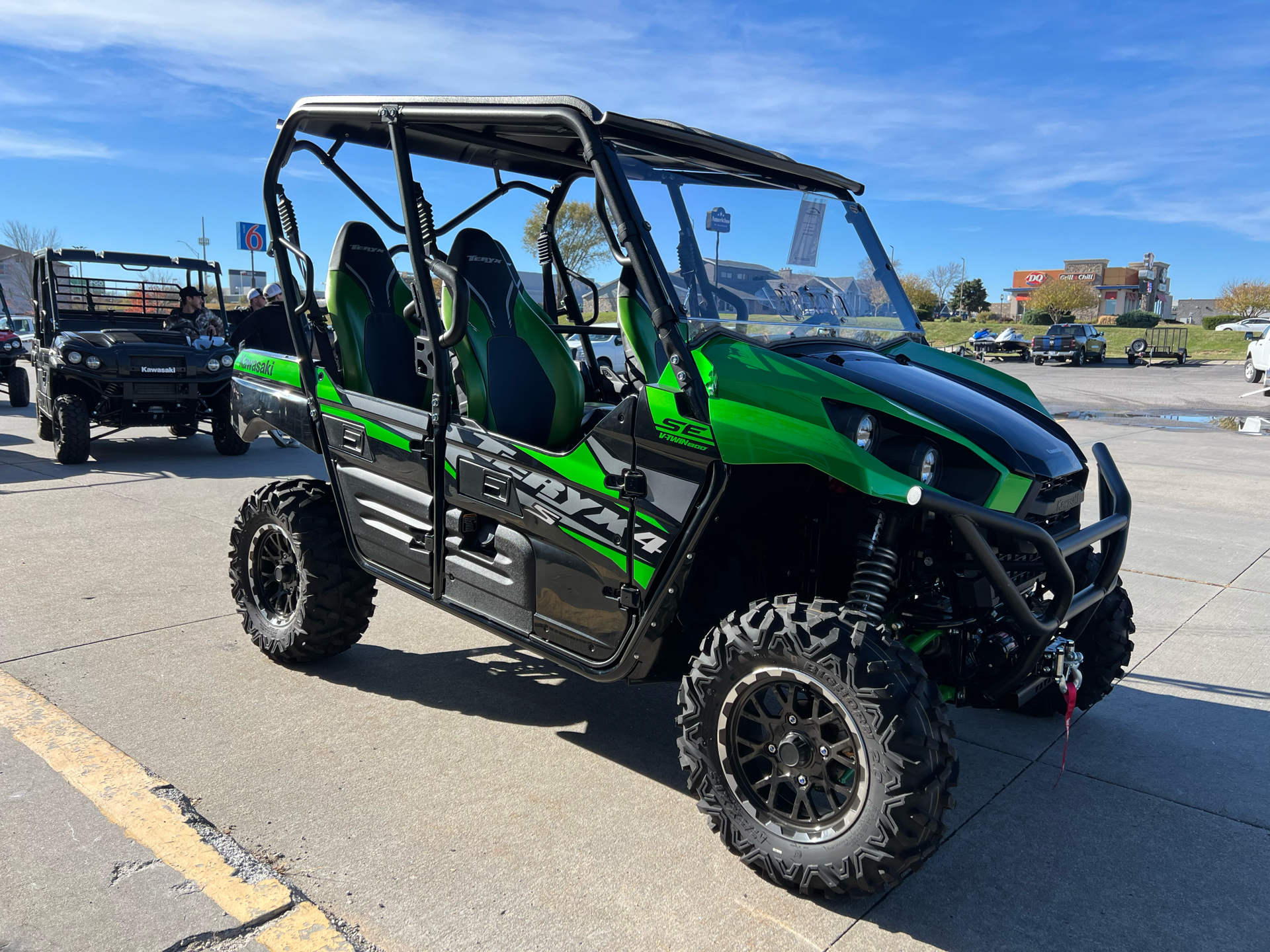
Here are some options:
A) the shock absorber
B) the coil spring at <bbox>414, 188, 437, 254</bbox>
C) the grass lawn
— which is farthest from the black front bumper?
the grass lawn

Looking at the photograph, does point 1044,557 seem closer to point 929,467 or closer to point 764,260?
point 929,467

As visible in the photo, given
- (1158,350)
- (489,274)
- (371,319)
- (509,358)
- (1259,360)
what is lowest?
(1158,350)

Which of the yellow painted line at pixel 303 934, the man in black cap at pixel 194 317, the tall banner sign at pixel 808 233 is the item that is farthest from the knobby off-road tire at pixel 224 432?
the yellow painted line at pixel 303 934

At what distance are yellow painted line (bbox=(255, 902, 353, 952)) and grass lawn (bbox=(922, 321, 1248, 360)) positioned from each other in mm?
38122

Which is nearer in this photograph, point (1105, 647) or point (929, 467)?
point (929, 467)

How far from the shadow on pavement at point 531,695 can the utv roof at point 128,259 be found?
8128 millimetres

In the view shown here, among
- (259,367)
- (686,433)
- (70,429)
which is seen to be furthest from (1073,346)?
(686,433)

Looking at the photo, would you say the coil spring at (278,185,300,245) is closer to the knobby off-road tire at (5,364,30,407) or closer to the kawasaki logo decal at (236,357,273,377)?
the kawasaki logo decal at (236,357,273,377)

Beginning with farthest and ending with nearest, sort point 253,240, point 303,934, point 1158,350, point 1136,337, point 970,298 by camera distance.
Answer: point 970,298 < point 1136,337 < point 1158,350 < point 253,240 < point 303,934

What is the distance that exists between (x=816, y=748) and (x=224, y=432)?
937 centimetres

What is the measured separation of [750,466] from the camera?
2789 millimetres

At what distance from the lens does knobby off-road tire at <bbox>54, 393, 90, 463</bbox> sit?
943cm

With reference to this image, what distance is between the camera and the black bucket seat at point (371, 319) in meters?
4.15

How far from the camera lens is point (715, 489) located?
275 centimetres
